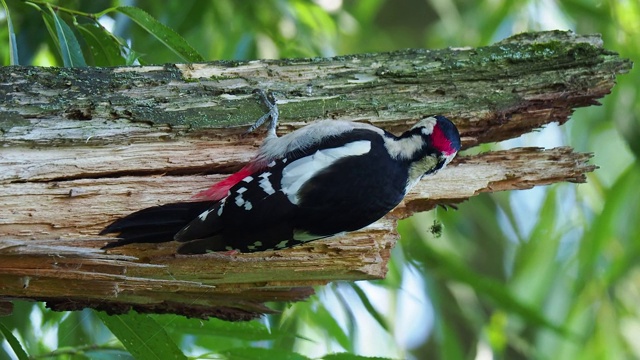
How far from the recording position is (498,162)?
197cm

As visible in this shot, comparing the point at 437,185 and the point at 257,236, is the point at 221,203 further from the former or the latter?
the point at 437,185

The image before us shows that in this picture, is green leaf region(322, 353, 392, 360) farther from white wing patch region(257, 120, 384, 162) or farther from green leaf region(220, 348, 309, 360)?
white wing patch region(257, 120, 384, 162)

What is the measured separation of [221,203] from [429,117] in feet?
1.71

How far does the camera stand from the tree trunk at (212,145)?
65.3 inches

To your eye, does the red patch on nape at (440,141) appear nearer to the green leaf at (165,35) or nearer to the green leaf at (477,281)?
the green leaf at (165,35)

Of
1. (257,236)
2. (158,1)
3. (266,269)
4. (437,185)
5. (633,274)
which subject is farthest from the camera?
(633,274)

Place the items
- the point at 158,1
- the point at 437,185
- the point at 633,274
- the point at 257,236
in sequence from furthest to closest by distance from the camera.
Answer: the point at 633,274 → the point at 158,1 → the point at 437,185 → the point at 257,236

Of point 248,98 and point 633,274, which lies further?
point 633,274

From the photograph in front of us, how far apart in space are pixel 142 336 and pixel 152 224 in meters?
0.37

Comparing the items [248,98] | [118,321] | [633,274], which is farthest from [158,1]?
[633,274]

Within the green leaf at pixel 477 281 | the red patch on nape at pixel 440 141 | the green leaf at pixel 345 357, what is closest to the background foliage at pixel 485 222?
the green leaf at pixel 477 281

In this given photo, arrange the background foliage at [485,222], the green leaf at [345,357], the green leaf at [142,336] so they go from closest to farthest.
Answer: the green leaf at [142,336] < the green leaf at [345,357] < the background foliage at [485,222]

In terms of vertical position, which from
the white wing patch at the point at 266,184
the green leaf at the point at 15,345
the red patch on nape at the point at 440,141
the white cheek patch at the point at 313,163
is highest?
the red patch on nape at the point at 440,141

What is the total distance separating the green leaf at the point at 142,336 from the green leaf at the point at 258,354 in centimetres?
20
